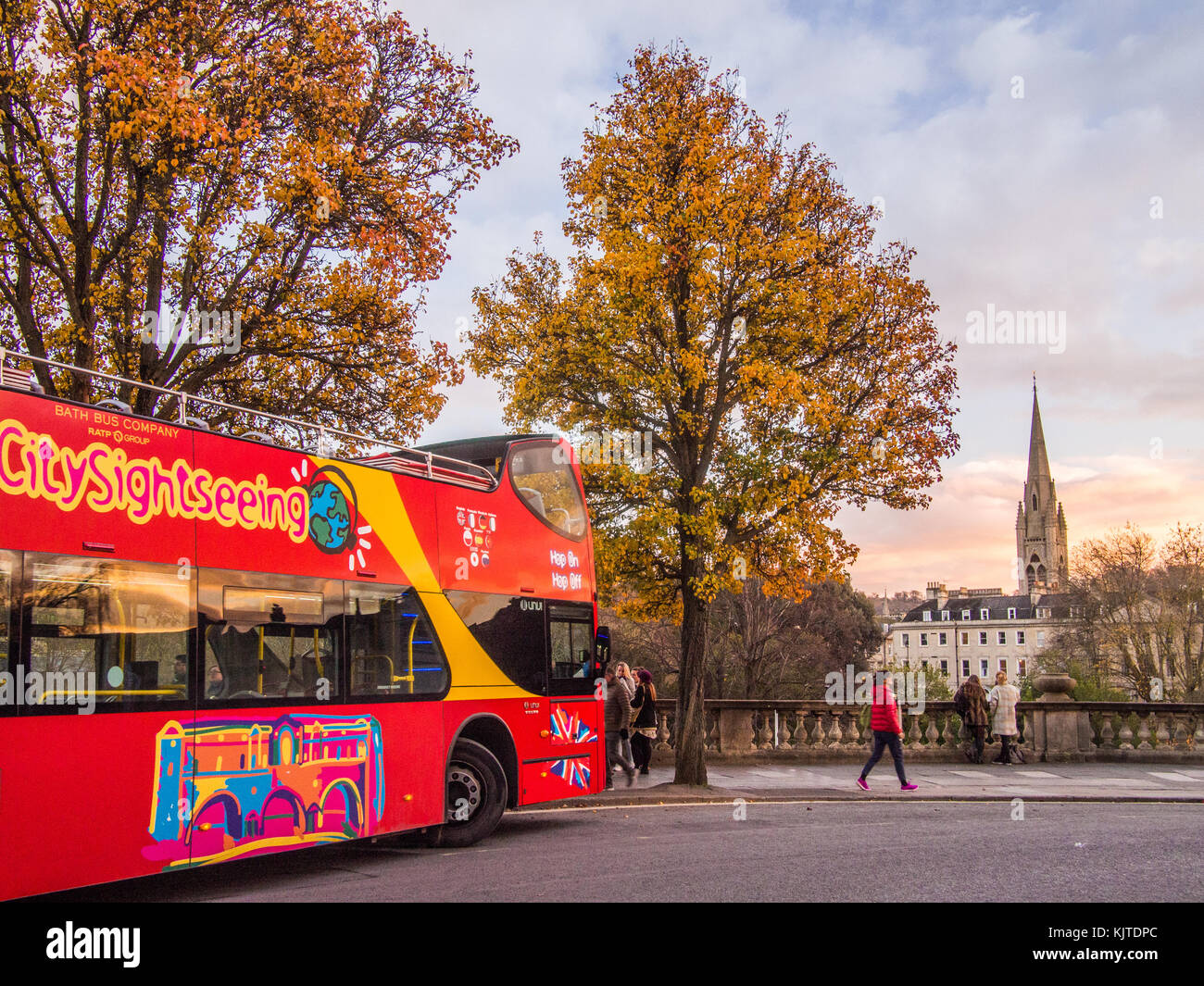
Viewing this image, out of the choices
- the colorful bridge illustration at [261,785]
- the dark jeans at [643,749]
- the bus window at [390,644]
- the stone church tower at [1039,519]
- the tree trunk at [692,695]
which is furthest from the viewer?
the stone church tower at [1039,519]

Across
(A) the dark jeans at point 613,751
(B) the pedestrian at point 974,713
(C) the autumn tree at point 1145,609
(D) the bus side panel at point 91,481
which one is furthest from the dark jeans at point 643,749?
(C) the autumn tree at point 1145,609

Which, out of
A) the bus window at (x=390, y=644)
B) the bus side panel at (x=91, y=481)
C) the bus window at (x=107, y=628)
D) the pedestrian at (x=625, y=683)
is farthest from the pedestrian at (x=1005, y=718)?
the bus side panel at (x=91, y=481)

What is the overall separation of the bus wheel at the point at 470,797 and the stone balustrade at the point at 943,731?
925 centimetres

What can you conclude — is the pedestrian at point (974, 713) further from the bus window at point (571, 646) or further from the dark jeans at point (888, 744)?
the bus window at point (571, 646)

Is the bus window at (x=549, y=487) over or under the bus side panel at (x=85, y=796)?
over

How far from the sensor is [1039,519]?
15188 centimetres

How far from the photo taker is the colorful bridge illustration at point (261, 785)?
23.7 ft

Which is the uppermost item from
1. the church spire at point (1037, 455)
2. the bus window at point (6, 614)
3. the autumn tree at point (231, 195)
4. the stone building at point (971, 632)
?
the church spire at point (1037, 455)

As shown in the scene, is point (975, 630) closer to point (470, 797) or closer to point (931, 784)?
point (931, 784)

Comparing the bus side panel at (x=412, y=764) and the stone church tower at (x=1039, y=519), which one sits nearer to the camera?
the bus side panel at (x=412, y=764)

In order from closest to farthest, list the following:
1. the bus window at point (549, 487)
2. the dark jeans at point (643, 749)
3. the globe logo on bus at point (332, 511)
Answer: the globe logo on bus at point (332, 511) < the bus window at point (549, 487) < the dark jeans at point (643, 749)

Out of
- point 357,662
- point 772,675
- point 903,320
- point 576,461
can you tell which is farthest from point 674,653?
point 357,662

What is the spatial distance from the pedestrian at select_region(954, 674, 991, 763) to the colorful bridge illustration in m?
14.0

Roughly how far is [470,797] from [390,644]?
2.06 m
